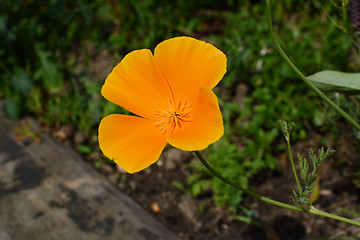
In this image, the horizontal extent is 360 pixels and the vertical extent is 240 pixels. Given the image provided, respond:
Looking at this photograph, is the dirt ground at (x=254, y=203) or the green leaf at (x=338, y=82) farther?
the dirt ground at (x=254, y=203)

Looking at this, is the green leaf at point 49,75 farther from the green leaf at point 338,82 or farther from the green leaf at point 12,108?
the green leaf at point 338,82

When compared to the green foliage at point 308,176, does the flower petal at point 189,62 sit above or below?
above

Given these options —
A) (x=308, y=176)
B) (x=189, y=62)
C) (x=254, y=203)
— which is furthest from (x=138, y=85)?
(x=254, y=203)

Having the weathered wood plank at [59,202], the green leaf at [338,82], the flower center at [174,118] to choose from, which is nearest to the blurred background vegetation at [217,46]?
the weathered wood plank at [59,202]

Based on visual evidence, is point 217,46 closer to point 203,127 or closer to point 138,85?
point 138,85

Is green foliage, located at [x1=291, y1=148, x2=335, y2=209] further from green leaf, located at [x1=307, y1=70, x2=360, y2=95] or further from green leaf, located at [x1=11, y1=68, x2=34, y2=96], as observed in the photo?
green leaf, located at [x1=11, y1=68, x2=34, y2=96]

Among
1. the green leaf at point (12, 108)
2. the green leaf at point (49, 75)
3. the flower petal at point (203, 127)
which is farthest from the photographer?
the green leaf at point (49, 75)

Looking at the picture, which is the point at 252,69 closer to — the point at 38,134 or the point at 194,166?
the point at 194,166
